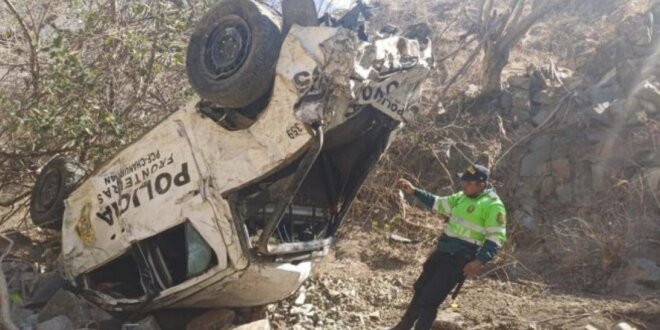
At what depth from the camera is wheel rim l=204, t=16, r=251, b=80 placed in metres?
3.74

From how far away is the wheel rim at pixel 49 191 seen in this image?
5.43 m

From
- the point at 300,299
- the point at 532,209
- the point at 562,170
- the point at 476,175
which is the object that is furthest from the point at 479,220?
the point at 562,170

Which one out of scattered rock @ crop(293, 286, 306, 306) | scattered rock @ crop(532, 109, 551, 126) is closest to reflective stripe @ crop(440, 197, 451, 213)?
scattered rock @ crop(293, 286, 306, 306)

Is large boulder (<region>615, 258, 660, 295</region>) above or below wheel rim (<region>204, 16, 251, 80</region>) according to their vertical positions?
below

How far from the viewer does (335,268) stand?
7.00m

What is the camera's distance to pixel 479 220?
4.46 m

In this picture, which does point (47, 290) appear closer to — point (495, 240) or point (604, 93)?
point (495, 240)

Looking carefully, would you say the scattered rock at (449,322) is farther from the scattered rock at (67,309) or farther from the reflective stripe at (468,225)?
the scattered rock at (67,309)

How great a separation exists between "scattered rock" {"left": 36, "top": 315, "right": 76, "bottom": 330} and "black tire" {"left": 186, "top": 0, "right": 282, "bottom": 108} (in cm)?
194

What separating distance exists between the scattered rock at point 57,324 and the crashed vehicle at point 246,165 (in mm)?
388

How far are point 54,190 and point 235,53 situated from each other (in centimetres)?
259

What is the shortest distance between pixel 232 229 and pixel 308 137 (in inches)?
33.0

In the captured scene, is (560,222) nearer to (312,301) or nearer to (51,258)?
(312,301)

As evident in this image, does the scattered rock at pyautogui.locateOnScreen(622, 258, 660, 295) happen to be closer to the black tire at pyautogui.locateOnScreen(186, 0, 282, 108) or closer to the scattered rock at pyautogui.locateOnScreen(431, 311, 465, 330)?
the scattered rock at pyautogui.locateOnScreen(431, 311, 465, 330)
